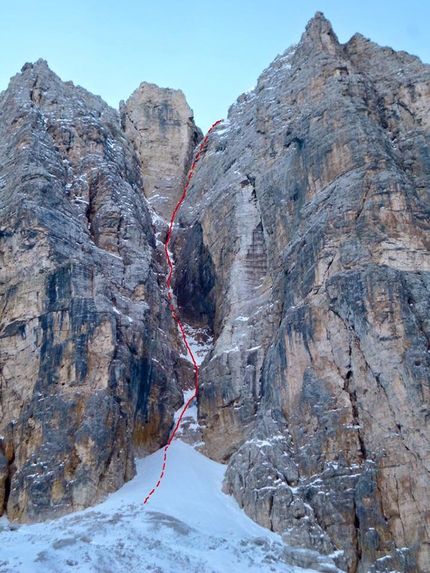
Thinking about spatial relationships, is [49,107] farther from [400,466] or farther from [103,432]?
[400,466]

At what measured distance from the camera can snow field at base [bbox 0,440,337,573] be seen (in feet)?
92.3

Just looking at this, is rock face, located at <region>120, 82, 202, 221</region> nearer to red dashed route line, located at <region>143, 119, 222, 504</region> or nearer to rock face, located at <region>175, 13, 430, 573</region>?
red dashed route line, located at <region>143, 119, 222, 504</region>

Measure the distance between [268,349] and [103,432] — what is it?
11242 mm

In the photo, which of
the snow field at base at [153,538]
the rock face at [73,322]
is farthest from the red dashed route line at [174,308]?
the snow field at base at [153,538]

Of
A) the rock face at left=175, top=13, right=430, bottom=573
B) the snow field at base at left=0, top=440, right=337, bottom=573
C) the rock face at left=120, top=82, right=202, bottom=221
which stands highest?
the rock face at left=120, top=82, right=202, bottom=221

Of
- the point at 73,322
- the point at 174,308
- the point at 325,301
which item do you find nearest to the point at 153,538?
the point at 73,322

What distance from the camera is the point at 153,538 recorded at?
31.1 metres

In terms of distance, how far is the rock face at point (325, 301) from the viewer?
3186 centimetres

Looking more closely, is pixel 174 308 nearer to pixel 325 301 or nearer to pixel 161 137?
pixel 325 301

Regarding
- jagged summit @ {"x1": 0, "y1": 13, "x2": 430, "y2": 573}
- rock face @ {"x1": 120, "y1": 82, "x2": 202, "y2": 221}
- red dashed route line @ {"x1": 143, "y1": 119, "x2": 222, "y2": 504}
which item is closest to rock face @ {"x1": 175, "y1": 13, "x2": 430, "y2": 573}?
jagged summit @ {"x1": 0, "y1": 13, "x2": 430, "y2": 573}

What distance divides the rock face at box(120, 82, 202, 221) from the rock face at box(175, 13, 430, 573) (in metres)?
9.96

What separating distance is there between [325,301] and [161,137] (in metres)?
39.7

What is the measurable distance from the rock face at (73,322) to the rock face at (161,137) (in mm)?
9730

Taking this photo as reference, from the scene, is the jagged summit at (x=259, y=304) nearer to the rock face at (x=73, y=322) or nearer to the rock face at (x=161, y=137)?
the rock face at (x=73, y=322)
